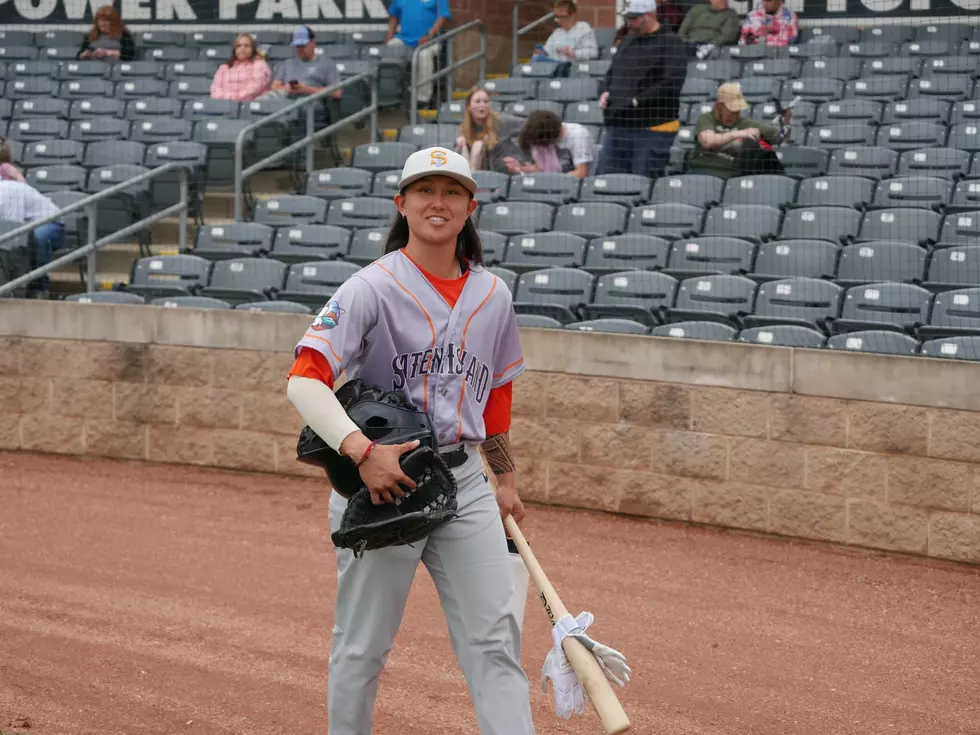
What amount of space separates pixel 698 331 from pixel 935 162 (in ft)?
10.8

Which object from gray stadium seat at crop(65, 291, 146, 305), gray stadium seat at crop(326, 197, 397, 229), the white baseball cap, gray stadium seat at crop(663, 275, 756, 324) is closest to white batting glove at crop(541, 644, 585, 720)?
the white baseball cap

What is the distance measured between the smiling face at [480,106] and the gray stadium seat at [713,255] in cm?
258

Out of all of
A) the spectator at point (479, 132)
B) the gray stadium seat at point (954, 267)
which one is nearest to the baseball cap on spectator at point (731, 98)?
the spectator at point (479, 132)

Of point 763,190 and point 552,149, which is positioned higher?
point 552,149

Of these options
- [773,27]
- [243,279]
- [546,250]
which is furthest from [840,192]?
[243,279]

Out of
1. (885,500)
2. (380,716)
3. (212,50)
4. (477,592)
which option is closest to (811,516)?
(885,500)

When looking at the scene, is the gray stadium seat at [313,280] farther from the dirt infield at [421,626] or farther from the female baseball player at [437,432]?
the female baseball player at [437,432]

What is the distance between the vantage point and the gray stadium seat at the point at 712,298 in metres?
7.64

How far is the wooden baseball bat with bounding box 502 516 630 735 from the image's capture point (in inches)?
128

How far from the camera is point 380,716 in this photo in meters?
4.34

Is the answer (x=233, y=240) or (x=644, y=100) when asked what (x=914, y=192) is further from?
(x=233, y=240)

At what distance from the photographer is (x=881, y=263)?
7.95 meters

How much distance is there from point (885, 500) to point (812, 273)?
2.09m

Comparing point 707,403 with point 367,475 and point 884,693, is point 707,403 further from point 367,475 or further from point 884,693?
point 367,475
